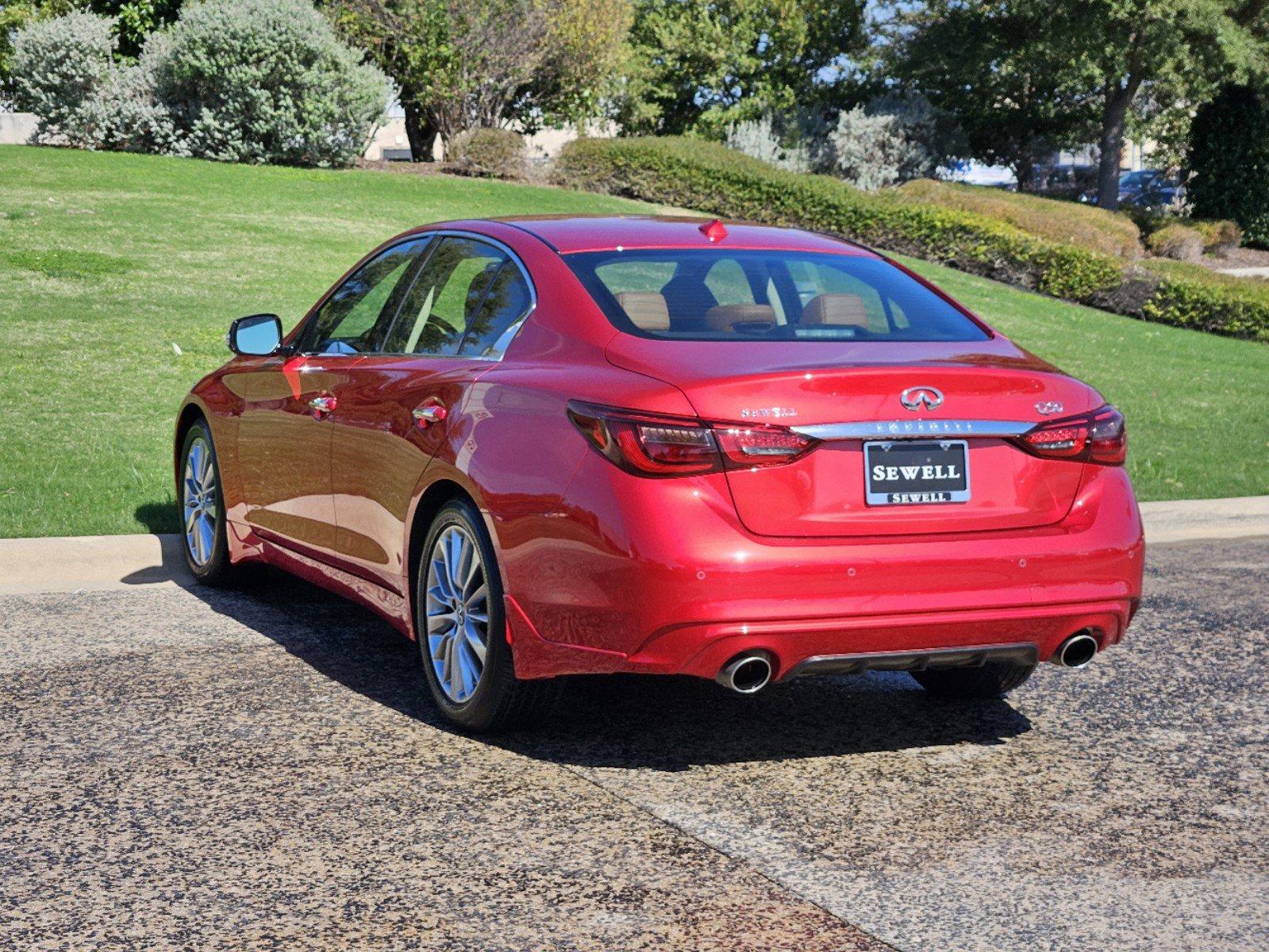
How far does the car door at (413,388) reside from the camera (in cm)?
511

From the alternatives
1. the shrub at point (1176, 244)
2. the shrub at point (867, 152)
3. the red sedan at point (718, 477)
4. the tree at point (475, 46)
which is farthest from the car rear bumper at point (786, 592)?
the shrub at point (867, 152)

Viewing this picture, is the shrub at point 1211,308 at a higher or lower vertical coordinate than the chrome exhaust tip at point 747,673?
lower

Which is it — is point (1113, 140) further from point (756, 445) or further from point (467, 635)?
point (756, 445)

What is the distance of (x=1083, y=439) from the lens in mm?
4680

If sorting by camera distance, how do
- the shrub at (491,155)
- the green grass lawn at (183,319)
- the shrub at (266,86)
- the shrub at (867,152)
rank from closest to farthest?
the green grass lawn at (183,319), the shrub at (266,86), the shrub at (491,155), the shrub at (867,152)

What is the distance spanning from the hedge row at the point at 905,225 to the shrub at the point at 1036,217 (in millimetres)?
1220

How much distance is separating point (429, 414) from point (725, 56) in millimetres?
38070

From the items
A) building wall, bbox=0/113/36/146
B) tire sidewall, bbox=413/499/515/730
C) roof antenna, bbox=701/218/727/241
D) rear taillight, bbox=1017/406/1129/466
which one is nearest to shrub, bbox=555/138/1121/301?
building wall, bbox=0/113/36/146

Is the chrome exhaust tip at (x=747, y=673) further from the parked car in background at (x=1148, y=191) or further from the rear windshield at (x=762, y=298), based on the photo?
the parked car in background at (x=1148, y=191)

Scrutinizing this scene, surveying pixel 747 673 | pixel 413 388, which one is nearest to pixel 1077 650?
pixel 747 673

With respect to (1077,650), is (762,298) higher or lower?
higher

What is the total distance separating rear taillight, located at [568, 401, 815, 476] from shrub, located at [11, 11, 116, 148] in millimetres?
23423

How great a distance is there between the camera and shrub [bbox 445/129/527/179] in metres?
27.0

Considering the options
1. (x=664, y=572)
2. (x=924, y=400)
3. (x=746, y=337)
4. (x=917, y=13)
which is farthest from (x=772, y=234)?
(x=917, y=13)
